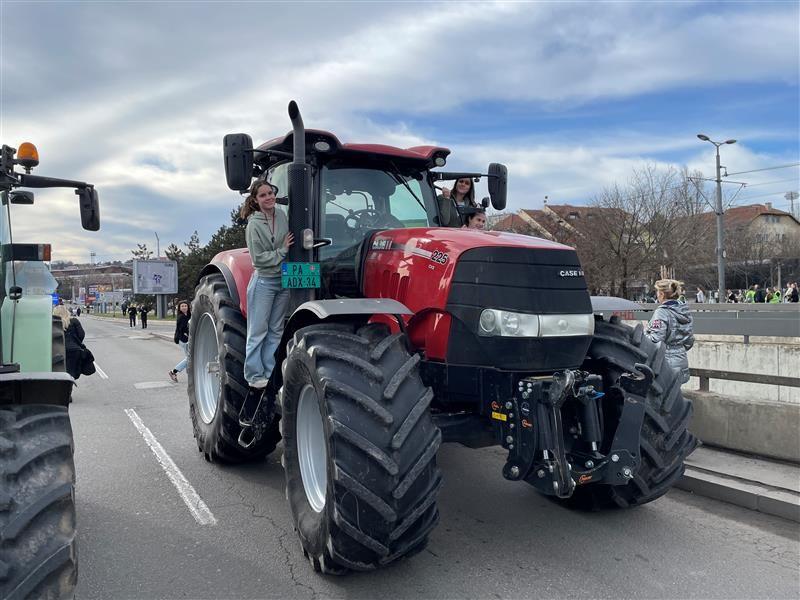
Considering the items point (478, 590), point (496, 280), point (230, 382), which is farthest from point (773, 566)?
point (230, 382)

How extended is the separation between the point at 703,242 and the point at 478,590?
120 feet

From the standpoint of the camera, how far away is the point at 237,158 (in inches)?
172

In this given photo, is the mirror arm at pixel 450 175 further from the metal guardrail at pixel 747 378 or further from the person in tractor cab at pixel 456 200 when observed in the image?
the metal guardrail at pixel 747 378

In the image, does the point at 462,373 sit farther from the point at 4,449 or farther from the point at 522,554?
the point at 4,449

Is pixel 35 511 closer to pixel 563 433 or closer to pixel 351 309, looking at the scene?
pixel 351 309

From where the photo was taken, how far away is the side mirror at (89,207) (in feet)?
14.4

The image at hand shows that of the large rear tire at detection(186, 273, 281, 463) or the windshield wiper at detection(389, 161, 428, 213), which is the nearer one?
the windshield wiper at detection(389, 161, 428, 213)

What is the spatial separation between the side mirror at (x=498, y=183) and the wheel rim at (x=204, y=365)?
3074mm

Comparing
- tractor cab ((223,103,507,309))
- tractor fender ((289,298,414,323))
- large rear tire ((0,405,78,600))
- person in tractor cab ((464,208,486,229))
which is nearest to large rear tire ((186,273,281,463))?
tractor cab ((223,103,507,309))

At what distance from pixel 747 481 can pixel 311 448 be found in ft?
12.2

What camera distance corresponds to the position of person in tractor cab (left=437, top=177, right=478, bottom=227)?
525 cm

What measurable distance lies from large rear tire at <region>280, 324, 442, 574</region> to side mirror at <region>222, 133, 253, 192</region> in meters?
1.40

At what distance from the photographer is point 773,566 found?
4.04m

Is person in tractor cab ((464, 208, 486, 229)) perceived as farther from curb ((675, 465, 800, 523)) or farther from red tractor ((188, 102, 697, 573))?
curb ((675, 465, 800, 523))
